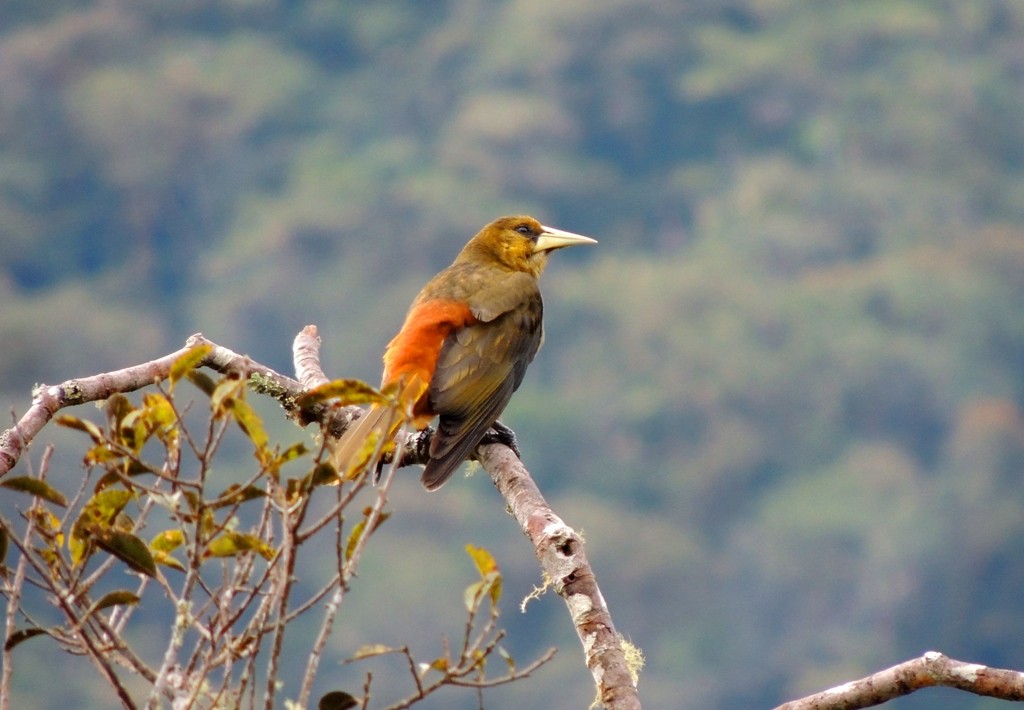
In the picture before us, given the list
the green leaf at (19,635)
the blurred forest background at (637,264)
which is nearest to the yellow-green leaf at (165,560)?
the green leaf at (19,635)

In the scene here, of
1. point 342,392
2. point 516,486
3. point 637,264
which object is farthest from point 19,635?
point 637,264

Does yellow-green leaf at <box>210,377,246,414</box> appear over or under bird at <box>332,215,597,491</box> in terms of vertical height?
under

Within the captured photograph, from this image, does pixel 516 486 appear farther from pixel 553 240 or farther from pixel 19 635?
pixel 553 240

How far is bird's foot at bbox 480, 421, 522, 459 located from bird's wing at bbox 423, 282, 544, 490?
0.02m

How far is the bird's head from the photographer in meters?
7.54

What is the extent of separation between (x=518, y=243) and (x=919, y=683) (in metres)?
4.65

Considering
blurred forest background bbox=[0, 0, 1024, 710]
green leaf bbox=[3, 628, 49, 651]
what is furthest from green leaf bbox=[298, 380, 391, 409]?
blurred forest background bbox=[0, 0, 1024, 710]

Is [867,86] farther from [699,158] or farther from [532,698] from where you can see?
[532,698]

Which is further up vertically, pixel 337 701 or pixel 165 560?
pixel 165 560

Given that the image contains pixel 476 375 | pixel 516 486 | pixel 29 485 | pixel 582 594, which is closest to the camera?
pixel 29 485

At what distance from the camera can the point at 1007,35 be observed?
89.0 metres

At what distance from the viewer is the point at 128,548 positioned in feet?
9.98

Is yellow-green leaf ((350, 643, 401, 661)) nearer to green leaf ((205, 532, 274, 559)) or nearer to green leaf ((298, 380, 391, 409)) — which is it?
green leaf ((205, 532, 274, 559))

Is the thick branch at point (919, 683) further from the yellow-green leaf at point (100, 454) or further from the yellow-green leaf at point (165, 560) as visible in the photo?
the yellow-green leaf at point (100, 454)
